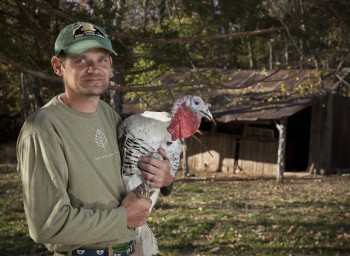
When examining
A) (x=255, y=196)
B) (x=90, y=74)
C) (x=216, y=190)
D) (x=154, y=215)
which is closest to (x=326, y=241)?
(x=154, y=215)

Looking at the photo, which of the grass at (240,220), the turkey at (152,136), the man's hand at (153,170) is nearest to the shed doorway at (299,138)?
the grass at (240,220)

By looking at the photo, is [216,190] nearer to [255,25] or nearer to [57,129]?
[255,25]

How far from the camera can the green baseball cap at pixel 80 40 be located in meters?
2.31

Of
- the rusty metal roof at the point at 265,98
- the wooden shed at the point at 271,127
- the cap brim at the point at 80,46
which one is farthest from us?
the wooden shed at the point at 271,127

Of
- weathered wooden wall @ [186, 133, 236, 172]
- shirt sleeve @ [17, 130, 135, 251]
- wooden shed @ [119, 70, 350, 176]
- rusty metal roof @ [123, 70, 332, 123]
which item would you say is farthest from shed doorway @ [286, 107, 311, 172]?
shirt sleeve @ [17, 130, 135, 251]

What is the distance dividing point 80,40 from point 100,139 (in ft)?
1.55

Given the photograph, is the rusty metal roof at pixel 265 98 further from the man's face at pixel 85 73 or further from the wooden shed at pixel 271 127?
the man's face at pixel 85 73

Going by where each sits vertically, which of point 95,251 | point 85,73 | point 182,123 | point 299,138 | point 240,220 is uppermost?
point 299,138

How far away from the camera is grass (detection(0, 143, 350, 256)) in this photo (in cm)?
779

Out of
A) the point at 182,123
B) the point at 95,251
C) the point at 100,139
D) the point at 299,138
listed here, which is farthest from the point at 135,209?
the point at 299,138

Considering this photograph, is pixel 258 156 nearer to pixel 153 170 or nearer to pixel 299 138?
pixel 299 138

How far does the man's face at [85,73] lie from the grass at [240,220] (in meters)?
5.42

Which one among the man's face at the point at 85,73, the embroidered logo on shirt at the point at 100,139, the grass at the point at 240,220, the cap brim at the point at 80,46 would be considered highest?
the cap brim at the point at 80,46

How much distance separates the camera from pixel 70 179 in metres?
2.25
